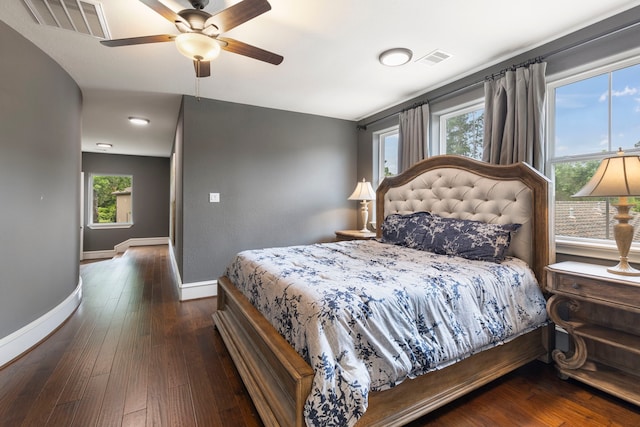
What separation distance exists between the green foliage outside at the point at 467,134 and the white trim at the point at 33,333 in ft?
14.1

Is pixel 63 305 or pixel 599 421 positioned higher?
pixel 63 305

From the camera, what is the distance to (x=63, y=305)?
2.98 m

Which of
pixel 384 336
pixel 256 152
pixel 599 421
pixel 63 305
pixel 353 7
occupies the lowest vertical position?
pixel 599 421

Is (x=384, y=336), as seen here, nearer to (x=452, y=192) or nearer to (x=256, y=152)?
(x=452, y=192)

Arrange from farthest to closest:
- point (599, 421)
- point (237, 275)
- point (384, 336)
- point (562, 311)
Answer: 1. point (237, 275)
2. point (562, 311)
3. point (599, 421)
4. point (384, 336)

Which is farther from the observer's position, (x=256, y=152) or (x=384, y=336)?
(x=256, y=152)

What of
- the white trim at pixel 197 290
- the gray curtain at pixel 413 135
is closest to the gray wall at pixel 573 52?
the gray curtain at pixel 413 135

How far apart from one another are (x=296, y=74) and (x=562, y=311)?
10.4ft

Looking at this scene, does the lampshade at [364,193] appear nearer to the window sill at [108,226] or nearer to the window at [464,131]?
the window at [464,131]

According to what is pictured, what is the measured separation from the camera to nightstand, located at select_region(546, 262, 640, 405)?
5.64 feet

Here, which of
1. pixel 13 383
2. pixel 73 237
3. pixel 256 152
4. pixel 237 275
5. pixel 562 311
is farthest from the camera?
pixel 256 152

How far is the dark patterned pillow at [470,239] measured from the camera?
2.21m

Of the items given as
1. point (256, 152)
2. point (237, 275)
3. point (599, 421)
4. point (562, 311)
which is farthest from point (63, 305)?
point (562, 311)

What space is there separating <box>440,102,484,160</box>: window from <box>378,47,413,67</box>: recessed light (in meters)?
0.97
